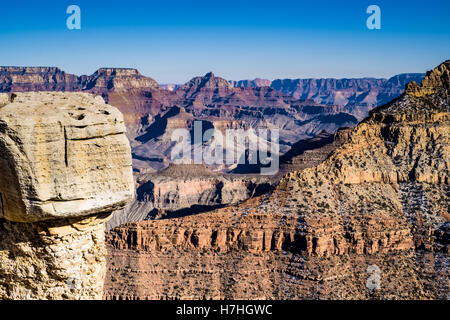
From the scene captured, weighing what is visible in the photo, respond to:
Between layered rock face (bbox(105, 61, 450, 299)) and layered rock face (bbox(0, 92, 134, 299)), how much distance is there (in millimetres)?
22324

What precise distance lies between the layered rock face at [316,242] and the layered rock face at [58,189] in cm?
2232

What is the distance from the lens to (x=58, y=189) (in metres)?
9.19

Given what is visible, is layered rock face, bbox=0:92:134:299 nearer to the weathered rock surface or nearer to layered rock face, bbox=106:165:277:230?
the weathered rock surface

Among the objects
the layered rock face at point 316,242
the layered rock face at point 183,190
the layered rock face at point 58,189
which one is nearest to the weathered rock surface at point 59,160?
the layered rock face at point 58,189

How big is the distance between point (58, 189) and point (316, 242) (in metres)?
27.9

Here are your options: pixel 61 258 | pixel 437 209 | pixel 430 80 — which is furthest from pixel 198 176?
pixel 61 258

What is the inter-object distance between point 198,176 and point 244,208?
64.1m

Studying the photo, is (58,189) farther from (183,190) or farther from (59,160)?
(183,190)

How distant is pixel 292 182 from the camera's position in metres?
40.2

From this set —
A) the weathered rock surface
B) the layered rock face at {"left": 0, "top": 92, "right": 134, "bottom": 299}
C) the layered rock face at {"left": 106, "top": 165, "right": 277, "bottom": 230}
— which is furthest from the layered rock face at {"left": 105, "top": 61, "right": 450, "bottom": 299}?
the layered rock face at {"left": 106, "top": 165, "right": 277, "bottom": 230}

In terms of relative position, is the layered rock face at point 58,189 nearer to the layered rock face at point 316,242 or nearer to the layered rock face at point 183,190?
the layered rock face at point 316,242
